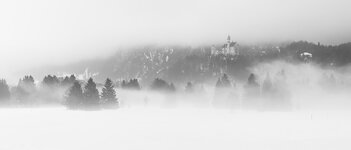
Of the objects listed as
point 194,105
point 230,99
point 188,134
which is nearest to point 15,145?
point 188,134

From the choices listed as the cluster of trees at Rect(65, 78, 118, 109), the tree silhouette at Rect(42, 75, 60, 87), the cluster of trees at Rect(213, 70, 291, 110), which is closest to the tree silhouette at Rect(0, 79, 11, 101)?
the tree silhouette at Rect(42, 75, 60, 87)

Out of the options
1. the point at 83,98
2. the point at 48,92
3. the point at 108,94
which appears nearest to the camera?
the point at 83,98

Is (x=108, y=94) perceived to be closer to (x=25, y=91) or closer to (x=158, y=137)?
(x=25, y=91)

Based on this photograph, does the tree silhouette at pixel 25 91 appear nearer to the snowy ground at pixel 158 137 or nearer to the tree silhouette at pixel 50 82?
the tree silhouette at pixel 50 82

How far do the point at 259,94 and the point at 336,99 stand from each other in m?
37.3

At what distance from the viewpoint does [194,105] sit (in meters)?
100

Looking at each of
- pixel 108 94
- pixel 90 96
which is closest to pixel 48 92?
pixel 108 94

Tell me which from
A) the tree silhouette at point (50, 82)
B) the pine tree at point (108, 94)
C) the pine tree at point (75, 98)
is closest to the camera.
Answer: the pine tree at point (75, 98)

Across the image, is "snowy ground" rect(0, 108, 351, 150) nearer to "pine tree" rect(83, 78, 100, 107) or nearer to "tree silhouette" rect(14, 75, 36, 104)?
"pine tree" rect(83, 78, 100, 107)

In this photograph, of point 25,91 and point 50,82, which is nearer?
point 25,91

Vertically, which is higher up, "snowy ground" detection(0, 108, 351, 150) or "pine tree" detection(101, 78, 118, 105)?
"pine tree" detection(101, 78, 118, 105)

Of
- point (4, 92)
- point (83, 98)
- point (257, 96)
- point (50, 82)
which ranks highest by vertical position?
point (50, 82)

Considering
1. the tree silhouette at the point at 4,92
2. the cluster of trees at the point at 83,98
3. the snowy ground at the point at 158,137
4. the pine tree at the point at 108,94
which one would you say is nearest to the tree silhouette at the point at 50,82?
the tree silhouette at the point at 4,92

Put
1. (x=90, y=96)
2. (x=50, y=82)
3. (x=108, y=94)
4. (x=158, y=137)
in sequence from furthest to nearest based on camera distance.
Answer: (x=50, y=82) < (x=108, y=94) < (x=90, y=96) < (x=158, y=137)
